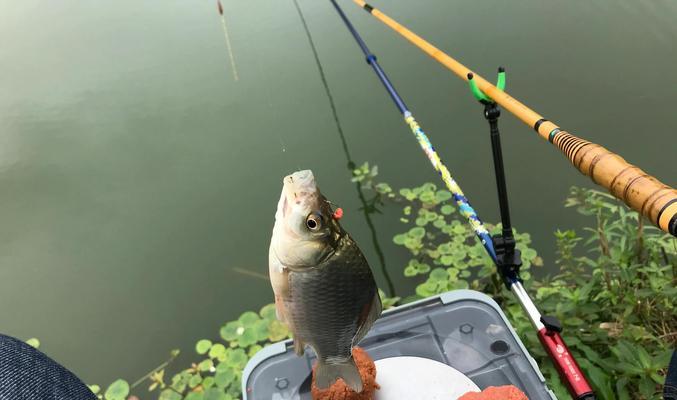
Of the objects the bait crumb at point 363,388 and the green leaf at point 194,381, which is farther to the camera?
the green leaf at point 194,381

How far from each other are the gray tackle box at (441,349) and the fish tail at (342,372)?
1.32 ft

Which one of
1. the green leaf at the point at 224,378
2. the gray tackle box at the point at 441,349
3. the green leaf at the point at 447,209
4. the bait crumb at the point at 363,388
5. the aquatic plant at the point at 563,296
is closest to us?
the bait crumb at the point at 363,388

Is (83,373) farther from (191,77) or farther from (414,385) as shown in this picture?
(191,77)

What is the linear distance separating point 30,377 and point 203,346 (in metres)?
1.54

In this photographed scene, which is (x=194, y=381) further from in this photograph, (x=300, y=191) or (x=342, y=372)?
(x=300, y=191)

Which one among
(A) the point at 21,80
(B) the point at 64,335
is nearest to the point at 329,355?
Result: (B) the point at 64,335

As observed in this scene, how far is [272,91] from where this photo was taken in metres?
3.56

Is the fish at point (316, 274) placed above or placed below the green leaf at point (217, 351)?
above

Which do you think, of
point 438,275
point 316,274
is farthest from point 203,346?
point 316,274

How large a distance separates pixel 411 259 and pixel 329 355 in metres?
1.57

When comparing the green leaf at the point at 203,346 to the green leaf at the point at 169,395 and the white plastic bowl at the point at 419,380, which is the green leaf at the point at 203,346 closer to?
the green leaf at the point at 169,395

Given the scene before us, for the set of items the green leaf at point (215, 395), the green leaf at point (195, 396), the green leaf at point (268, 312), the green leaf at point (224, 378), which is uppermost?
the green leaf at point (268, 312)

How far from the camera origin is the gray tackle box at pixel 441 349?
1.47 meters

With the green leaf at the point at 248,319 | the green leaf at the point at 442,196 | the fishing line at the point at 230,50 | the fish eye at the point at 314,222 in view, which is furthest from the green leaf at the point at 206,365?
the fishing line at the point at 230,50
